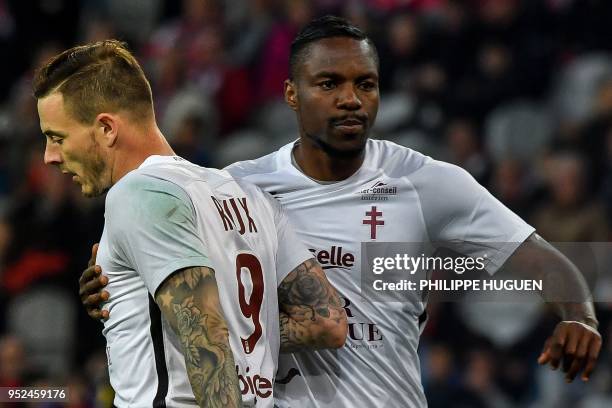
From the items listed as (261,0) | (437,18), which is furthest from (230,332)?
(261,0)

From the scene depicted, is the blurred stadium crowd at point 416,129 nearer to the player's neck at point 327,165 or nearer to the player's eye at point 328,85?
the player's neck at point 327,165

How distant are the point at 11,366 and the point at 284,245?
4.51 meters

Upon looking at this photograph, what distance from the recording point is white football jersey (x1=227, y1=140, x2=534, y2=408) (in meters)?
3.79

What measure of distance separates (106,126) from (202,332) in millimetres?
692

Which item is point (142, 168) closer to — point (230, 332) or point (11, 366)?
point (230, 332)

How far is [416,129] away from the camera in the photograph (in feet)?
26.9

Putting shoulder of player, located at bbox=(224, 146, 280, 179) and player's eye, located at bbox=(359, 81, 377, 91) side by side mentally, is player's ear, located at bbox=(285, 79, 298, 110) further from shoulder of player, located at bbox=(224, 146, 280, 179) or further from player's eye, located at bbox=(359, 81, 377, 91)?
player's eye, located at bbox=(359, 81, 377, 91)

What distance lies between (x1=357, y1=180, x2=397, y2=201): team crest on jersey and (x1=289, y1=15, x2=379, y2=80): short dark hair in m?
0.44

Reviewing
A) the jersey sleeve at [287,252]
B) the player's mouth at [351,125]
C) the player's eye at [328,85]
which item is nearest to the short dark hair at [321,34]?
the player's eye at [328,85]

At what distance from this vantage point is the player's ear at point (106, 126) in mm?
3020

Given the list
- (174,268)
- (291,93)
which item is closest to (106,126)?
(174,268)

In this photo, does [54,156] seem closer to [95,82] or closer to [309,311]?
[95,82]

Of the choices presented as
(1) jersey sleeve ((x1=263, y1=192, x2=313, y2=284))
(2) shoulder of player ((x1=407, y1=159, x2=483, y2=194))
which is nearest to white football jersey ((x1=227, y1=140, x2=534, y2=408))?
(2) shoulder of player ((x1=407, y1=159, x2=483, y2=194))

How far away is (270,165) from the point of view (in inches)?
161
